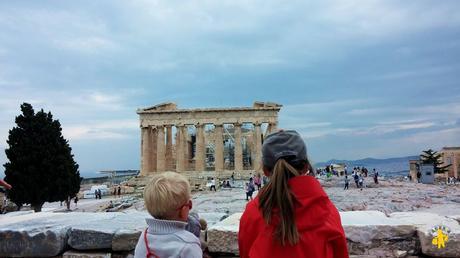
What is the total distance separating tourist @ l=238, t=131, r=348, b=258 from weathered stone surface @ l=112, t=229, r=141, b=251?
2.07m

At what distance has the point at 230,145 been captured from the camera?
74.3m

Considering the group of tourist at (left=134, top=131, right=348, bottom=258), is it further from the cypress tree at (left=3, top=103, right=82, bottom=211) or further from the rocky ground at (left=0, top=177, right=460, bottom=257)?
the cypress tree at (left=3, top=103, right=82, bottom=211)

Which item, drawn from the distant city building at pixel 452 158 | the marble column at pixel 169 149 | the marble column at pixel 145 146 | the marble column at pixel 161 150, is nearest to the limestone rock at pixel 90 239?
the marble column at pixel 161 150

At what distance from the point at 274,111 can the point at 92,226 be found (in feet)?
177

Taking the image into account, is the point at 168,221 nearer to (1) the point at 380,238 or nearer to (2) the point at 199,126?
(1) the point at 380,238

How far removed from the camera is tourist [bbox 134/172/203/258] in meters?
2.81

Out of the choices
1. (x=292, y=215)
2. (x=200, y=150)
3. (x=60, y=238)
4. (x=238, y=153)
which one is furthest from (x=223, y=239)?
(x=200, y=150)

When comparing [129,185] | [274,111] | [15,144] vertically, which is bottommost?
[129,185]

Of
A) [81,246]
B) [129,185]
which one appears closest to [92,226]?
Answer: [81,246]

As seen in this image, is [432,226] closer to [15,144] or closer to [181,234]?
[181,234]

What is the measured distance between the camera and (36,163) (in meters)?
29.0

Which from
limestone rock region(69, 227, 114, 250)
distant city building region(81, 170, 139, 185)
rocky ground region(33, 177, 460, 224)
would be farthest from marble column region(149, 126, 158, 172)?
limestone rock region(69, 227, 114, 250)

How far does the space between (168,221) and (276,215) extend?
2.59 ft

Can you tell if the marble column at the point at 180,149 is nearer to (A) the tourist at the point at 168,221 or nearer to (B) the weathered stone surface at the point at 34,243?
(B) the weathered stone surface at the point at 34,243
